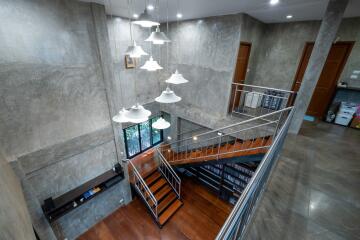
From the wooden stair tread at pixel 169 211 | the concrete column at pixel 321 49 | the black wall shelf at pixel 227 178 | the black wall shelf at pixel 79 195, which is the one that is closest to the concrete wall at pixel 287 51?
the concrete column at pixel 321 49

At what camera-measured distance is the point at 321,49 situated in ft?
9.71

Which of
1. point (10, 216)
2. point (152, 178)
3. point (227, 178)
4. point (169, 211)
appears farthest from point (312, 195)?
point (152, 178)

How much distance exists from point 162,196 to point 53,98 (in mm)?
4319

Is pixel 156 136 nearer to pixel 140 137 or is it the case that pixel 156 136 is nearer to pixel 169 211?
pixel 140 137

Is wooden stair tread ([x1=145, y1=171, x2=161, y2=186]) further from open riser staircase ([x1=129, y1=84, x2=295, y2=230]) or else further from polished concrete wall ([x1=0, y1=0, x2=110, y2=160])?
polished concrete wall ([x1=0, y1=0, x2=110, y2=160])

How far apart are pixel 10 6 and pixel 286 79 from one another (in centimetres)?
681

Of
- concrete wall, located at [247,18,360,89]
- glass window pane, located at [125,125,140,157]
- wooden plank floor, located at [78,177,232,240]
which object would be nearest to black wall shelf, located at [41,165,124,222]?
wooden plank floor, located at [78,177,232,240]

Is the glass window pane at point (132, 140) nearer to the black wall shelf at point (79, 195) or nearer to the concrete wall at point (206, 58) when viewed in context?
the black wall shelf at point (79, 195)

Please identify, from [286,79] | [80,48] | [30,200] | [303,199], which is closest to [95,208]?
[30,200]

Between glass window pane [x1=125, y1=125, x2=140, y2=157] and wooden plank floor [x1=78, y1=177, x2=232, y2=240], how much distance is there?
2.12 meters

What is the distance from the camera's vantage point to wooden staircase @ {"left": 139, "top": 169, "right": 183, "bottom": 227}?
5.01 m

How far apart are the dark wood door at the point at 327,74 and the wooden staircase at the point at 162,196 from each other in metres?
5.34

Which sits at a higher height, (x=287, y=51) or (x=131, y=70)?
(x=287, y=51)

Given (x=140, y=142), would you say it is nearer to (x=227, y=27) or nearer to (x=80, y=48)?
(x=80, y=48)
